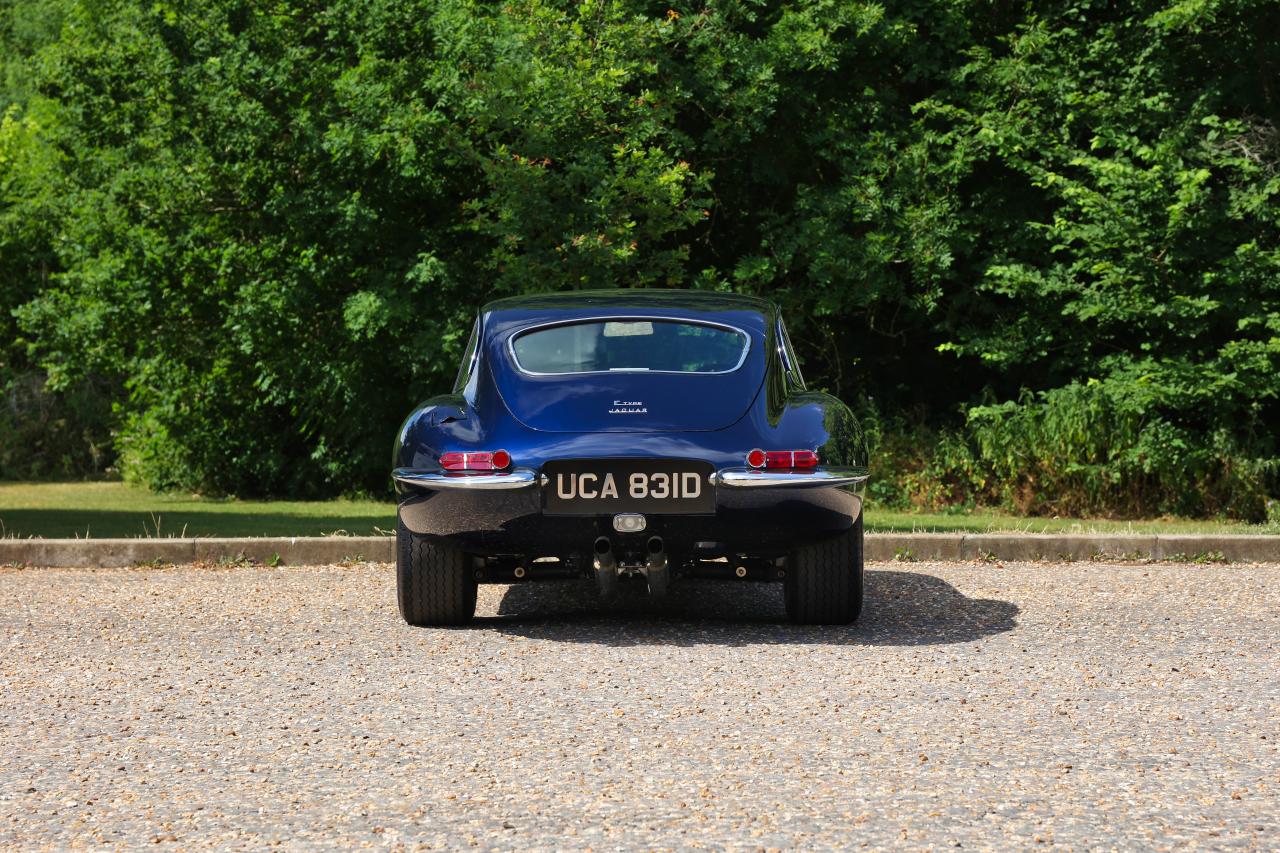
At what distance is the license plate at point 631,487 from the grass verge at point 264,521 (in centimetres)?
528

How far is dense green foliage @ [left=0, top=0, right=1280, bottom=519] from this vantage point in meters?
15.9

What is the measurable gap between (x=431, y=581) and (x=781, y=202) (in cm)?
1194

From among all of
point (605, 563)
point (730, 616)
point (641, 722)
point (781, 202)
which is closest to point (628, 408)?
point (605, 563)

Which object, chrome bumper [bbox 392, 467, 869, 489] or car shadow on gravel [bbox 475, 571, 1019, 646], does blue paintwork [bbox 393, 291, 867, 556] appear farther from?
car shadow on gravel [bbox 475, 571, 1019, 646]

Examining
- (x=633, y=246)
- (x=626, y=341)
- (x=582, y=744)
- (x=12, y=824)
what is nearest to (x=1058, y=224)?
(x=633, y=246)

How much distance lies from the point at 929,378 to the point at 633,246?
544cm

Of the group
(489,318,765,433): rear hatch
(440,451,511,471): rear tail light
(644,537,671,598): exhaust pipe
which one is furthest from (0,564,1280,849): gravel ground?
(489,318,765,433): rear hatch

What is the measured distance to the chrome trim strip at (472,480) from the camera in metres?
7.01

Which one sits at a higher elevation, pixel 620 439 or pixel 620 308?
pixel 620 308

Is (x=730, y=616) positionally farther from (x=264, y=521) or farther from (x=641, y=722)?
(x=264, y=521)

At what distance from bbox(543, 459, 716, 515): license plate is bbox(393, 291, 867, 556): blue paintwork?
0.04m

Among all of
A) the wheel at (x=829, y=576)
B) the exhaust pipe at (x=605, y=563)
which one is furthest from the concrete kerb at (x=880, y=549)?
the exhaust pipe at (x=605, y=563)

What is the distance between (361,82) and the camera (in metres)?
17.4

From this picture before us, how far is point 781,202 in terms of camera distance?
61.4 ft
